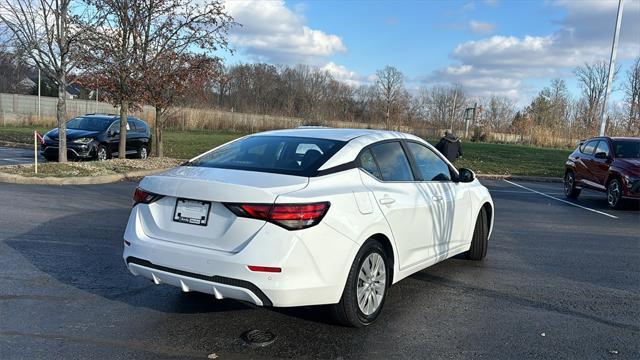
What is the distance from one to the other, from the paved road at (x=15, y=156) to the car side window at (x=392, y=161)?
14.0 metres

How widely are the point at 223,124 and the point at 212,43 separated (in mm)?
28012

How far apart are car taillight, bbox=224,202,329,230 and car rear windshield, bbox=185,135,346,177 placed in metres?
0.43

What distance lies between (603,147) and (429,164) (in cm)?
964

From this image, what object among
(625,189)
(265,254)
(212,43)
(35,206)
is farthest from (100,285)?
(212,43)

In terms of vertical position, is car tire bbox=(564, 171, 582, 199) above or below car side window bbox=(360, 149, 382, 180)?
below

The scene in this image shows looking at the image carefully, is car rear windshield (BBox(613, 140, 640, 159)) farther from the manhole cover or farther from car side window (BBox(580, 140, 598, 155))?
the manhole cover

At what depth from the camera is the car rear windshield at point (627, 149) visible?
1262cm

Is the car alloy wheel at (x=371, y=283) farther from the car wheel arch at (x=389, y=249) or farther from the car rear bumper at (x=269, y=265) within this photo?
the car rear bumper at (x=269, y=265)

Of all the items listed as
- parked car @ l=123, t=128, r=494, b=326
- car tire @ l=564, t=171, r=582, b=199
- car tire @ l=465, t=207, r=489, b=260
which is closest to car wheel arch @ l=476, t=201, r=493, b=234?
car tire @ l=465, t=207, r=489, b=260

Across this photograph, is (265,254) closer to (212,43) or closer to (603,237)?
(603,237)

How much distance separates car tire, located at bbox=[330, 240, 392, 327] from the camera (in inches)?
162

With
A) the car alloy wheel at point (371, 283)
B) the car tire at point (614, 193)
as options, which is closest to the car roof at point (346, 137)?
the car alloy wheel at point (371, 283)

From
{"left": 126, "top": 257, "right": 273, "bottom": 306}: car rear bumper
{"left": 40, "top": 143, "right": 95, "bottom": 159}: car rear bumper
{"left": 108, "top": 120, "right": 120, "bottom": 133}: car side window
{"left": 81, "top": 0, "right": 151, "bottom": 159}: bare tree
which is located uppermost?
{"left": 81, "top": 0, "right": 151, "bottom": 159}: bare tree

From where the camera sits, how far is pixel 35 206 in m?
8.97
